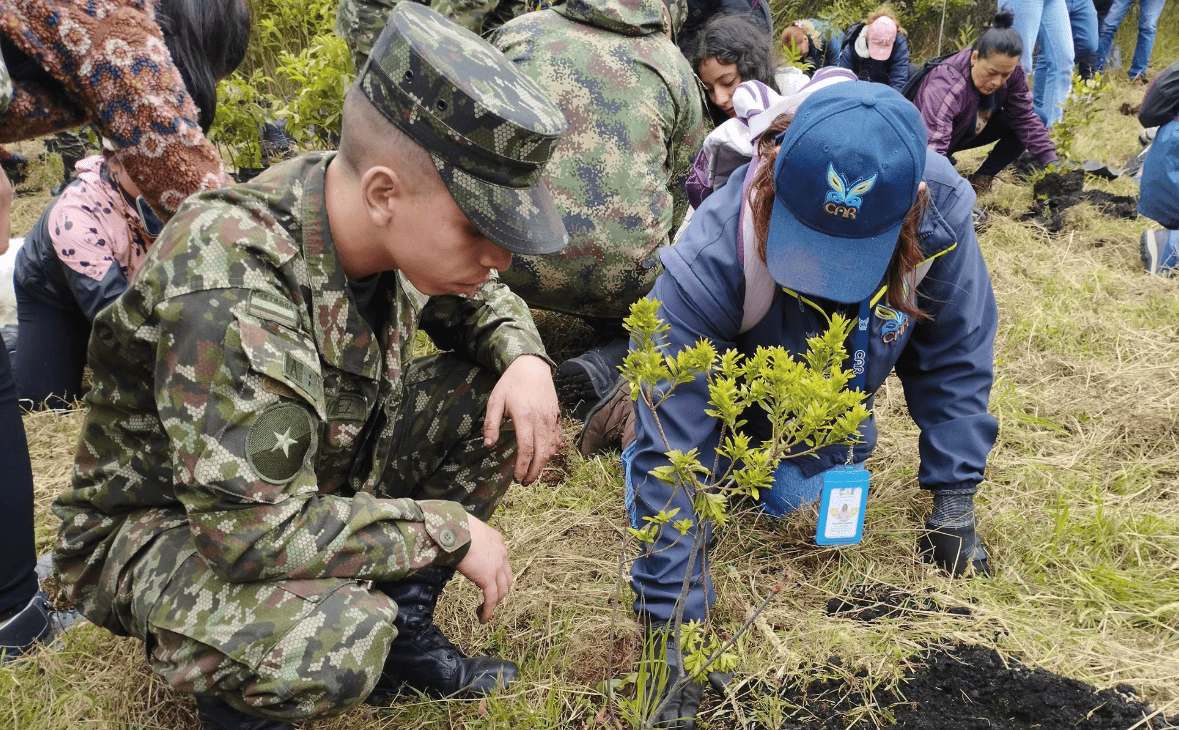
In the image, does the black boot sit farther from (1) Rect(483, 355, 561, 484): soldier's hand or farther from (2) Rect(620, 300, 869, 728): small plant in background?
(2) Rect(620, 300, 869, 728): small plant in background

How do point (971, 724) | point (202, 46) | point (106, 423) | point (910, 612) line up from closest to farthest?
point (106, 423), point (971, 724), point (910, 612), point (202, 46)

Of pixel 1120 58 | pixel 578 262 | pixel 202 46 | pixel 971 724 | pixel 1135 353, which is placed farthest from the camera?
pixel 1120 58

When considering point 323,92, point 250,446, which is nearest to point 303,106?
point 323,92

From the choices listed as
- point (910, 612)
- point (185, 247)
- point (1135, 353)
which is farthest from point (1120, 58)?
point (185, 247)

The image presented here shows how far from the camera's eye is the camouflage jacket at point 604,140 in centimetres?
309

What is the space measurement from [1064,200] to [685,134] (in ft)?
10.1

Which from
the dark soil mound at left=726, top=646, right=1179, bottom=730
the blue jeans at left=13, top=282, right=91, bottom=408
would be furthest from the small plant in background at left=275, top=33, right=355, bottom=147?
the dark soil mound at left=726, top=646, right=1179, bottom=730

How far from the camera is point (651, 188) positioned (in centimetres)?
320

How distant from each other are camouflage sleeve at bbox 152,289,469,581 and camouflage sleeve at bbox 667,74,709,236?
2139 mm

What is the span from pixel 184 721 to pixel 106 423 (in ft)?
2.20

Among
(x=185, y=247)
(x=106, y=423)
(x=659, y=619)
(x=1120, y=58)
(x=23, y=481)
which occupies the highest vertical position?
(x=185, y=247)

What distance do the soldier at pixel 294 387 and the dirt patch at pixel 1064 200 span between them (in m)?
4.49

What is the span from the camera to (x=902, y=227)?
1938 millimetres

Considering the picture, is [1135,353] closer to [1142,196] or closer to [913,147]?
[1142,196]
